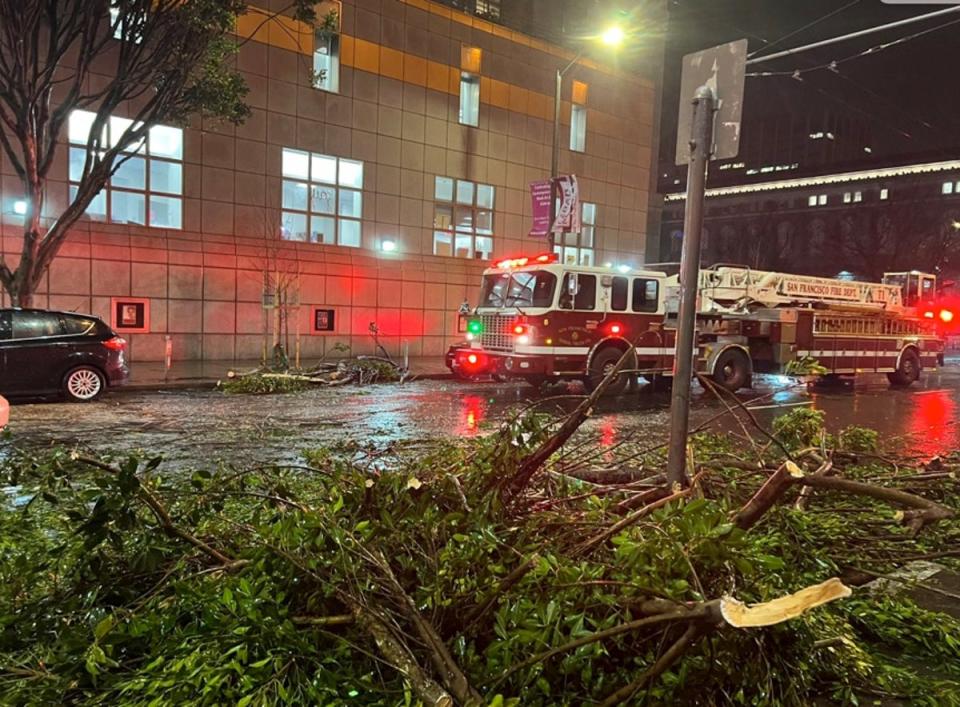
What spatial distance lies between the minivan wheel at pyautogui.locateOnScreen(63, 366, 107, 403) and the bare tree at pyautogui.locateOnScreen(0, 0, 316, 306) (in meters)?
3.23

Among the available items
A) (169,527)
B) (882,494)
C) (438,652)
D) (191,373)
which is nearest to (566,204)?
(191,373)

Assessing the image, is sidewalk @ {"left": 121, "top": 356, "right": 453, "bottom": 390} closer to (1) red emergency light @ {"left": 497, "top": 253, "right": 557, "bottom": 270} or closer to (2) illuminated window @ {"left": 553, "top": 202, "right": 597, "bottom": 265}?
(1) red emergency light @ {"left": 497, "top": 253, "right": 557, "bottom": 270}

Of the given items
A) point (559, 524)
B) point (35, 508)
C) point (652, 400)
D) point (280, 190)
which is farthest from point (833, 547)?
point (280, 190)

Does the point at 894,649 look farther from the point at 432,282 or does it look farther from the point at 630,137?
the point at 630,137

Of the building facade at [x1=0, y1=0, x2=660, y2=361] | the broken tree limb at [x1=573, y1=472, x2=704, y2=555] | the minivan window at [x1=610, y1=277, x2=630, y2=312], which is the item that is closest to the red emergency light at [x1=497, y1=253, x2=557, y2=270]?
the minivan window at [x1=610, y1=277, x2=630, y2=312]

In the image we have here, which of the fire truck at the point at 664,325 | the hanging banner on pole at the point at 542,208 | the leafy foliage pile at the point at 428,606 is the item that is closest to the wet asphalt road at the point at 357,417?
the fire truck at the point at 664,325

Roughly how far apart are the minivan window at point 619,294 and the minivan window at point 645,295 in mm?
244

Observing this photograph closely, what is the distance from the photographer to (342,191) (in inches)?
860

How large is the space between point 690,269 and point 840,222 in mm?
61893

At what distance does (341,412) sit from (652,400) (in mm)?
6401

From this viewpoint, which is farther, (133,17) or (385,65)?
(385,65)

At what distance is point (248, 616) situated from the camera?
250cm

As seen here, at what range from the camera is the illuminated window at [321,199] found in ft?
68.6

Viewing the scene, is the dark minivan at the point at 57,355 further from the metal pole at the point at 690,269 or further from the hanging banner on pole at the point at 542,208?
the hanging banner on pole at the point at 542,208
